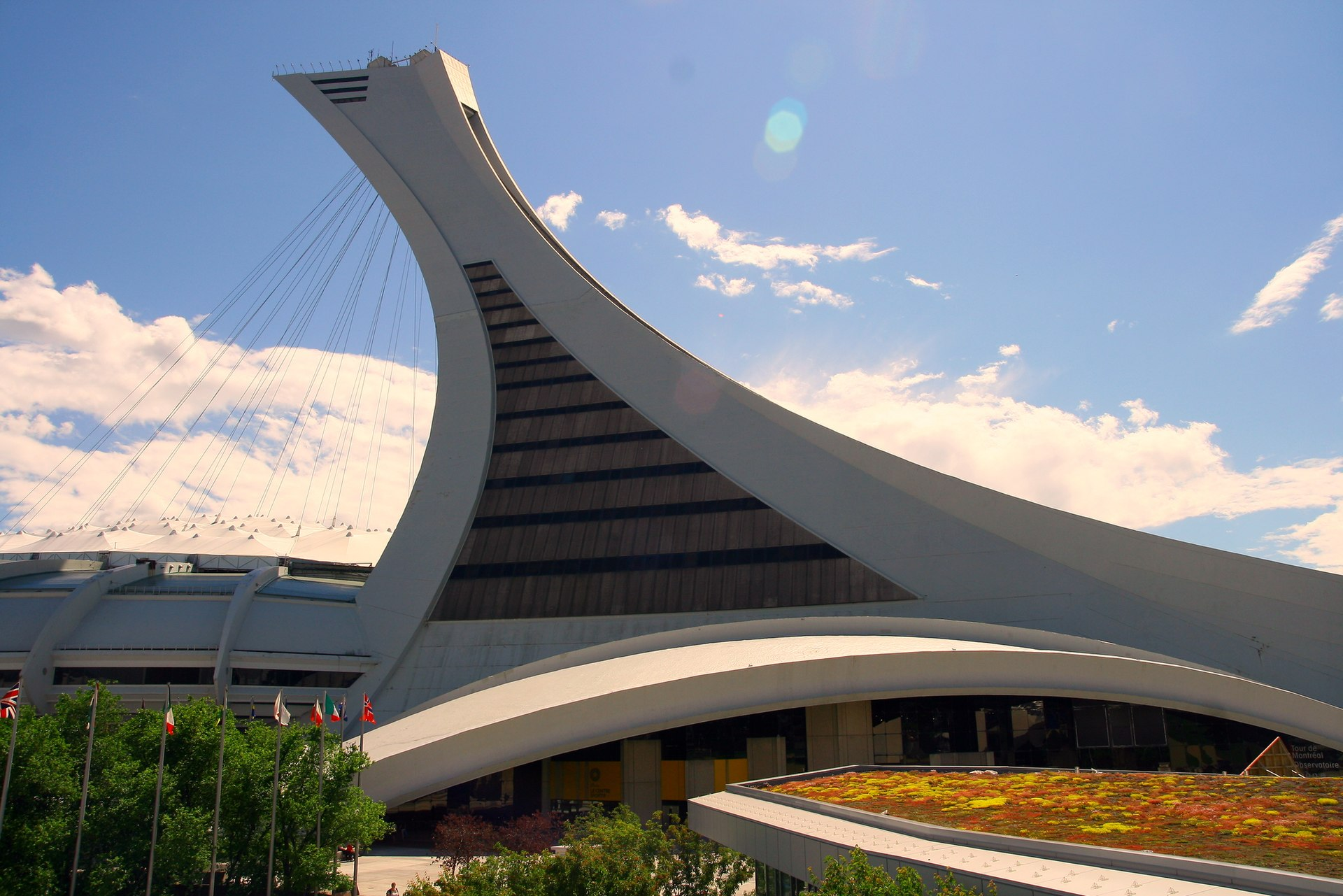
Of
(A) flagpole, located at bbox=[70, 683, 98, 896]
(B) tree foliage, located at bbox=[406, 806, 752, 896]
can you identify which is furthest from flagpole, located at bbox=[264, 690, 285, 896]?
(B) tree foliage, located at bbox=[406, 806, 752, 896]

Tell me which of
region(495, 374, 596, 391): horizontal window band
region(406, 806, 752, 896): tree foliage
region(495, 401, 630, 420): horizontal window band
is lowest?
region(406, 806, 752, 896): tree foliage

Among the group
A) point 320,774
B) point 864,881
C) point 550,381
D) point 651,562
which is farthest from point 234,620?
point 864,881

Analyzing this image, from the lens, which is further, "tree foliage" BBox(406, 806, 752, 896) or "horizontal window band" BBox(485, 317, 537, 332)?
"horizontal window band" BBox(485, 317, 537, 332)

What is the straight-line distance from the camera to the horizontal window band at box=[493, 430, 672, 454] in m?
40.7

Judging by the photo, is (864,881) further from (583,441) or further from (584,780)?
(583,441)

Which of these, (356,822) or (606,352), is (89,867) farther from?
(606,352)

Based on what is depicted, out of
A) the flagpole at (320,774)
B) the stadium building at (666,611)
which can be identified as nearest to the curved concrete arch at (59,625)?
the stadium building at (666,611)

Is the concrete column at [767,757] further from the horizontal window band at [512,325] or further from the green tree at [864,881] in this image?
the horizontal window band at [512,325]

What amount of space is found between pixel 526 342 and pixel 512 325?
5.76 ft

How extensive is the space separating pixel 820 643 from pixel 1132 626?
11.5 meters

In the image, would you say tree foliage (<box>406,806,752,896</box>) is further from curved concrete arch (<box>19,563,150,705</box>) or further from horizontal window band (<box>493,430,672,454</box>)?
curved concrete arch (<box>19,563,150,705</box>)

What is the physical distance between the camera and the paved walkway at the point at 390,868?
2203cm

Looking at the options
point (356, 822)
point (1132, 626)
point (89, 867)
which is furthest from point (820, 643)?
point (89, 867)

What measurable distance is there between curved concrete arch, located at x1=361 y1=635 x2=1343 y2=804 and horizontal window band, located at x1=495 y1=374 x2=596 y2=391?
21.7m
